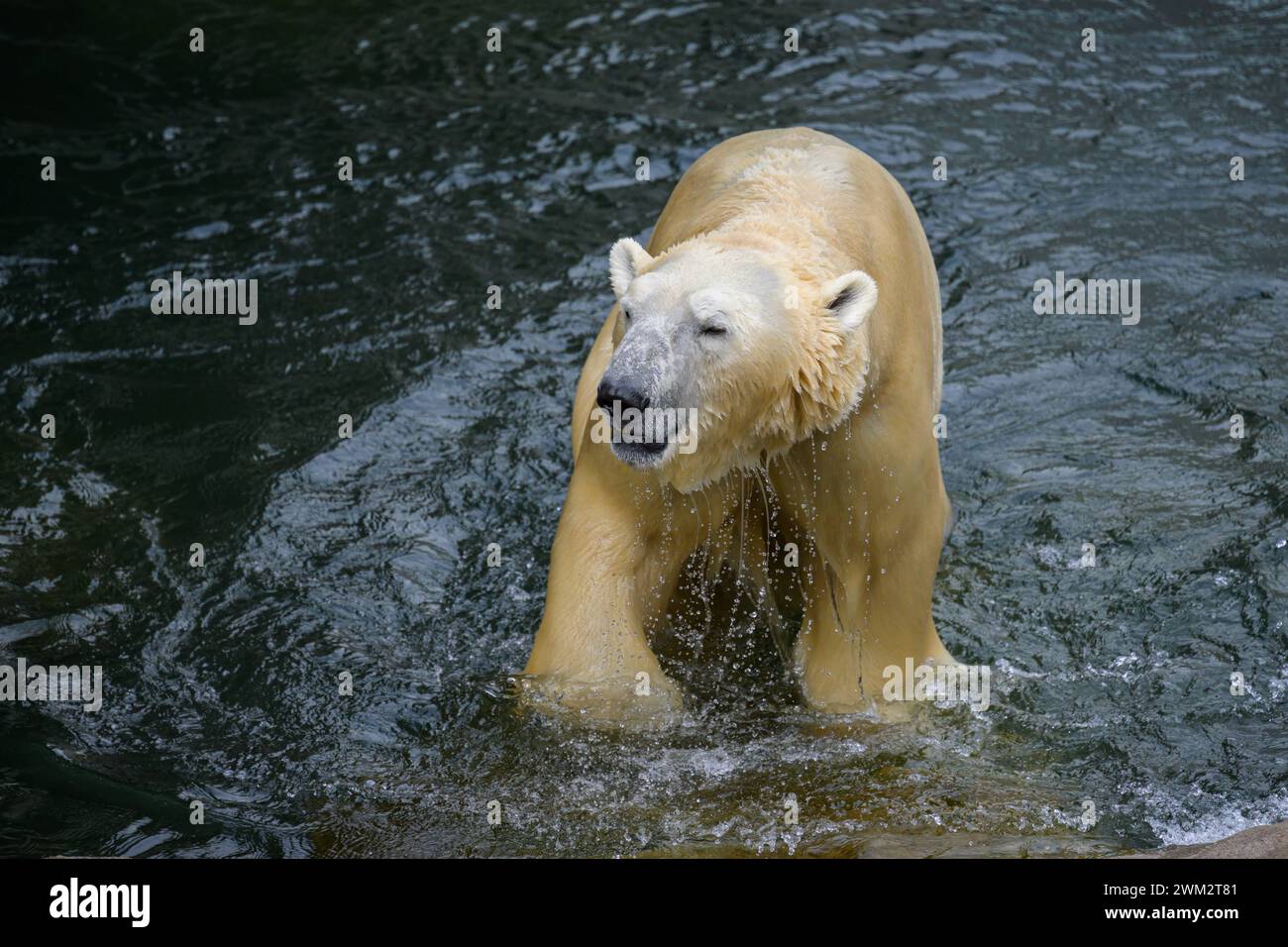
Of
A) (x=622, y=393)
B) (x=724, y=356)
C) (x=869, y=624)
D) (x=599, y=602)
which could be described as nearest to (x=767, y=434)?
(x=724, y=356)

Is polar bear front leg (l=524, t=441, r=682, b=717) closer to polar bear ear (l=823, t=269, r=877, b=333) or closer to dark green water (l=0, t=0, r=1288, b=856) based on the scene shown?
dark green water (l=0, t=0, r=1288, b=856)

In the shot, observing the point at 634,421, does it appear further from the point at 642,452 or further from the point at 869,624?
the point at 869,624

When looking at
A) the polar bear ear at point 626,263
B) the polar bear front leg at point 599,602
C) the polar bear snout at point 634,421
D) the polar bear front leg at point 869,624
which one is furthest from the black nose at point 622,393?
the polar bear front leg at point 869,624

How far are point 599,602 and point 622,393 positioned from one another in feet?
3.79

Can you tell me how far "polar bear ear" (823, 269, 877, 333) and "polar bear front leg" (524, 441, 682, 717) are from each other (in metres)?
0.88

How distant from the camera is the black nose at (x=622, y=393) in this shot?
395 cm

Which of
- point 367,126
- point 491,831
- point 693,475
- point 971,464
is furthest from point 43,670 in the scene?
point 367,126

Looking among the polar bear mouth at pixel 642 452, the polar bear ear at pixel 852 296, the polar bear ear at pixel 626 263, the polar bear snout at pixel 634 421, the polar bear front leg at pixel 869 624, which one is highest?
the polar bear ear at pixel 626 263

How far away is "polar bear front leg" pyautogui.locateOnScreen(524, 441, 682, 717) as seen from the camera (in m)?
4.86

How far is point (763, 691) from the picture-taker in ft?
18.2

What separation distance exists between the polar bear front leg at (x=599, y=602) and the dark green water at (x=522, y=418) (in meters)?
0.17

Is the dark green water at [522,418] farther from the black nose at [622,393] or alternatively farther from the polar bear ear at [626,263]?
the polar bear ear at [626,263]

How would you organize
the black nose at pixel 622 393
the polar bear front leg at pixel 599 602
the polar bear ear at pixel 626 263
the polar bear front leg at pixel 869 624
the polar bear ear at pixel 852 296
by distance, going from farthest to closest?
the polar bear front leg at pixel 869 624, the polar bear front leg at pixel 599 602, the polar bear ear at pixel 626 263, the polar bear ear at pixel 852 296, the black nose at pixel 622 393
